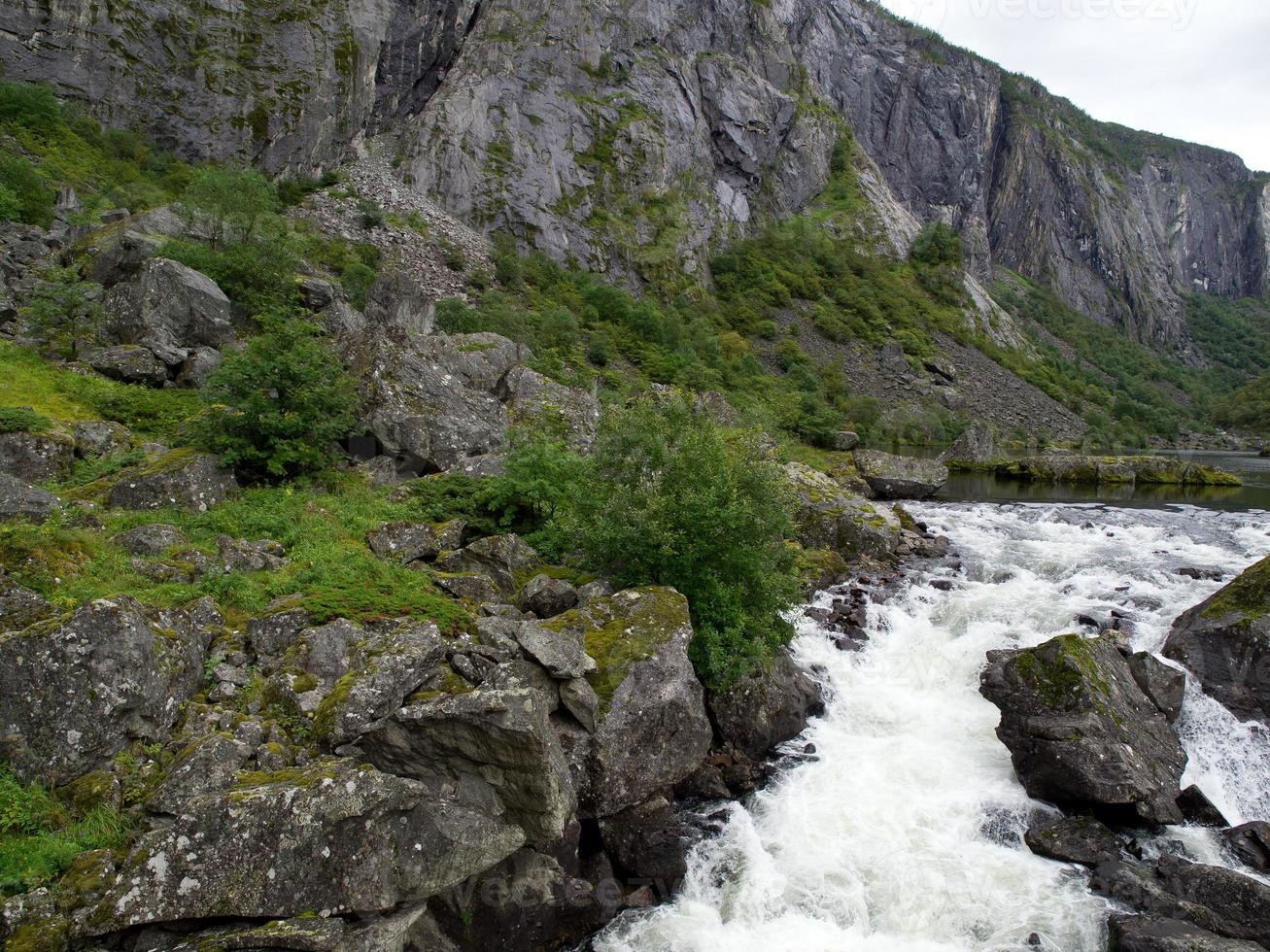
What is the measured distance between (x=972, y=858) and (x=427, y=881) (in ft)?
25.1

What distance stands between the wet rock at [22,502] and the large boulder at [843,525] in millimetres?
17710

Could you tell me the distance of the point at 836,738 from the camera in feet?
40.8

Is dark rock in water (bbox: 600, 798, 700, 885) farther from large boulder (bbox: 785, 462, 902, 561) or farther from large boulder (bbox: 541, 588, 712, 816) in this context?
large boulder (bbox: 785, 462, 902, 561)

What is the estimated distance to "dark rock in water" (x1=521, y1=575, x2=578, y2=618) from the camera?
1145 cm

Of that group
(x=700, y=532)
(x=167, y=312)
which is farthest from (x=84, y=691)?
(x=167, y=312)

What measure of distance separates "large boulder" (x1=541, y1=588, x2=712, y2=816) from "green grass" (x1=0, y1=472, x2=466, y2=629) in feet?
7.45

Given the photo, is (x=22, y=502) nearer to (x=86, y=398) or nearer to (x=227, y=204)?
(x=86, y=398)

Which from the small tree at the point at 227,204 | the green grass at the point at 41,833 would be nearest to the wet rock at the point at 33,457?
the green grass at the point at 41,833

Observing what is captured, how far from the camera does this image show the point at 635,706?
9.58 meters

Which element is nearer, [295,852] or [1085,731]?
[295,852]

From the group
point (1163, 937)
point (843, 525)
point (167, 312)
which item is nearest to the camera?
point (1163, 937)

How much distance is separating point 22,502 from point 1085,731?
54.2 ft

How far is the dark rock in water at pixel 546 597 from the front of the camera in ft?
37.6

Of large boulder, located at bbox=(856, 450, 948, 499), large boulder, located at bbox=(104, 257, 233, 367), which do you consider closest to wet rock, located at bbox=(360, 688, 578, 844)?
large boulder, located at bbox=(104, 257, 233, 367)
